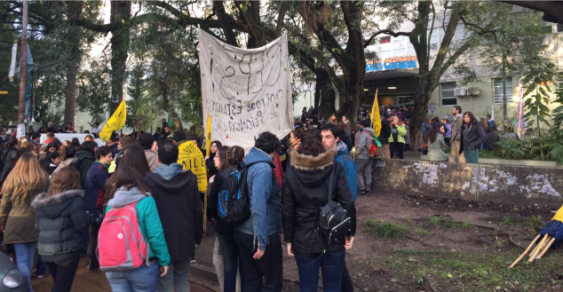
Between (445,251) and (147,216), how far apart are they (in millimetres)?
4241

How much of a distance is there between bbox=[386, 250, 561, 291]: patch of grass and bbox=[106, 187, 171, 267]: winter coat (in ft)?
9.60

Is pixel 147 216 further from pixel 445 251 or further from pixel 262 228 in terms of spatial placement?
pixel 445 251

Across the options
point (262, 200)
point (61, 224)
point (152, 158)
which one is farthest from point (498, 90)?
point (61, 224)

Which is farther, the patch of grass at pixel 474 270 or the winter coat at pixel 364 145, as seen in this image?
the winter coat at pixel 364 145

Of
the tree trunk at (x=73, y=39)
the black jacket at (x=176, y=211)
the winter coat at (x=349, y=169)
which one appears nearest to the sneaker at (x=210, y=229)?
the black jacket at (x=176, y=211)

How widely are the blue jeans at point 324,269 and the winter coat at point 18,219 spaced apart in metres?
3.10

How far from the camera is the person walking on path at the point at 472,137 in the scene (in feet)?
32.8

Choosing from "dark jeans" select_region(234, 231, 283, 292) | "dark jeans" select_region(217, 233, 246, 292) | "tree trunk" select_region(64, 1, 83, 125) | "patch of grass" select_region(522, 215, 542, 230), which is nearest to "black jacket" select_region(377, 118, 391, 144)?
"patch of grass" select_region(522, 215, 542, 230)

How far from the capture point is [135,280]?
3.56 meters

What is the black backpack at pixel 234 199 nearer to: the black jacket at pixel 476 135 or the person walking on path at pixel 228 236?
the person walking on path at pixel 228 236

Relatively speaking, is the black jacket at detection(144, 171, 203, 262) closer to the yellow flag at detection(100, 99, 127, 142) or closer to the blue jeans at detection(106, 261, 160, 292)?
the blue jeans at detection(106, 261, 160, 292)

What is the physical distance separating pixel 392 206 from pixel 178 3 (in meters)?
7.73

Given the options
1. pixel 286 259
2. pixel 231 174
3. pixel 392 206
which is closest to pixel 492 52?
pixel 392 206

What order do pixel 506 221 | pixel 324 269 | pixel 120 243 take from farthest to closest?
pixel 506 221 < pixel 324 269 < pixel 120 243
